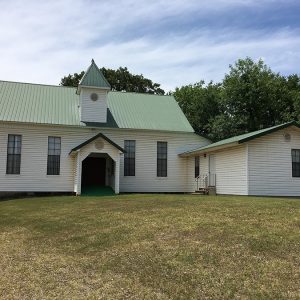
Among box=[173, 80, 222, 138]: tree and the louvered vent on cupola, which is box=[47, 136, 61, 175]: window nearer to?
the louvered vent on cupola

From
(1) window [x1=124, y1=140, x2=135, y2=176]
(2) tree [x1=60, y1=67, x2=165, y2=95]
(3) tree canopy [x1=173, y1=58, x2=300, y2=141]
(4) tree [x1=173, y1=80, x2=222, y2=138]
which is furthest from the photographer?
(2) tree [x1=60, y1=67, x2=165, y2=95]

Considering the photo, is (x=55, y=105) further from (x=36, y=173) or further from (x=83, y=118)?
(x=36, y=173)

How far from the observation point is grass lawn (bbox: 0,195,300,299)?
6887 mm

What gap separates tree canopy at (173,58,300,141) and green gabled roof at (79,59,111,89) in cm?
1525

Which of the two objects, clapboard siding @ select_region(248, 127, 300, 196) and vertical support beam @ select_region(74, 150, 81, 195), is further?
vertical support beam @ select_region(74, 150, 81, 195)

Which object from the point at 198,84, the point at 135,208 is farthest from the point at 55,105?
the point at 198,84

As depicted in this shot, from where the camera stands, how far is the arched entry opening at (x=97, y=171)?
29.6m

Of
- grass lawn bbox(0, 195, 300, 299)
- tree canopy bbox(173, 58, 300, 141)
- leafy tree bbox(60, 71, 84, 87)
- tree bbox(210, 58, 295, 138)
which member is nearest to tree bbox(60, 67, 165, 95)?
leafy tree bbox(60, 71, 84, 87)

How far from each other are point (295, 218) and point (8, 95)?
23332 millimetres

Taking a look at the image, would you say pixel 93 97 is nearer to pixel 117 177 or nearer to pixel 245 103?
pixel 117 177

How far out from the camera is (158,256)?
28.2ft

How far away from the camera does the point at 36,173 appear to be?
27359 millimetres

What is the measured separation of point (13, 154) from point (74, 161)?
3.95 metres

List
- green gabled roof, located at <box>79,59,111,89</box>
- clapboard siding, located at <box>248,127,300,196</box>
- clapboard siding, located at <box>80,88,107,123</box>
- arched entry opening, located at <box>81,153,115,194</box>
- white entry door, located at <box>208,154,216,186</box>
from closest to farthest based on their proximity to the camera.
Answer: clapboard siding, located at <box>248,127,300,196</box>
white entry door, located at <box>208,154,216,186</box>
clapboard siding, located at <box>80,88,107,123</box>
green gabled roof, located at <box>79,59,111,89</box>
arched entry opening, located at <box>81,153,115,194</box>
